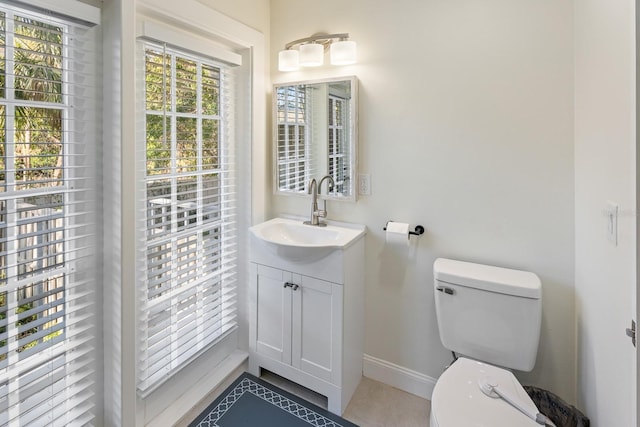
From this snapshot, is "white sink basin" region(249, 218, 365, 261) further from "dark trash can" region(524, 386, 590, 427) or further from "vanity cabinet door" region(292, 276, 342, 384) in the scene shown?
"dark trash can" region(524, 386, 590, 427)

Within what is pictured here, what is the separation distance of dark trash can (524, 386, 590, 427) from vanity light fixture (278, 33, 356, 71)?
77.8 inches

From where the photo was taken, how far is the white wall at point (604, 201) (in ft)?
3.02

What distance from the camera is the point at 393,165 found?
76.8 inches

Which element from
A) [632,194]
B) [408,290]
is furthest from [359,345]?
[632,194]

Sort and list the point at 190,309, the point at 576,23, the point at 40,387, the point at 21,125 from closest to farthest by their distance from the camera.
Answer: the point at 21,125, the point at 40,387, the point at 576,23, the point at 190,309

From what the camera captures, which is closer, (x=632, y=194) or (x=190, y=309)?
(x=632, y=194)

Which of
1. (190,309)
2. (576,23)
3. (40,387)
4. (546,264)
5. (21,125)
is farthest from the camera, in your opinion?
(190,309)

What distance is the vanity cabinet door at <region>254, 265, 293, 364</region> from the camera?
76.9 inches

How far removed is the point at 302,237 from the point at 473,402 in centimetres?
125

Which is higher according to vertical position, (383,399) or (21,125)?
(21,125)

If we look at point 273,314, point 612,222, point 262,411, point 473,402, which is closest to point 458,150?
point 612,222

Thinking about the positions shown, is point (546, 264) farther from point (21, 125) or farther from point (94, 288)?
point (21, 125)

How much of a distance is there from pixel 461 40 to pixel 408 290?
138 cm

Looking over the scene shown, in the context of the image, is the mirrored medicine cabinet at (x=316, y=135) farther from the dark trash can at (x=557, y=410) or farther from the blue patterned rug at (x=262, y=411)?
the dark trash can at (x=557, y=410)
